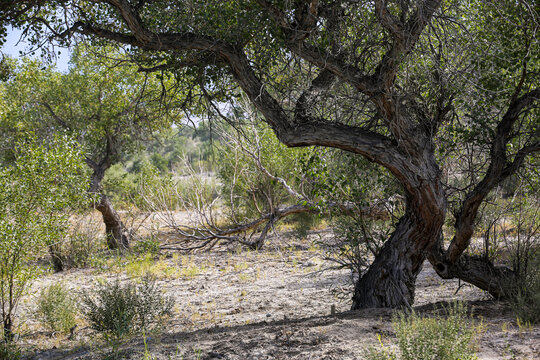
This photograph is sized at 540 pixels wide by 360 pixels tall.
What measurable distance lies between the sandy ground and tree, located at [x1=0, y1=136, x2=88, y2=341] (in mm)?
765

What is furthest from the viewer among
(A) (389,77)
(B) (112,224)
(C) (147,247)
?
(B) (112,224)

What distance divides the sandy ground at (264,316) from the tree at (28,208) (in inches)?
30.1

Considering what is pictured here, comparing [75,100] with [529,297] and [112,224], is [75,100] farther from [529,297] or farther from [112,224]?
[529,297]

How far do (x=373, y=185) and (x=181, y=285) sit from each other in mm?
4313

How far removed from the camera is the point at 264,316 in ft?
20.5

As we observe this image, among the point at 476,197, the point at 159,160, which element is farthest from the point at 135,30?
the point at 159,160

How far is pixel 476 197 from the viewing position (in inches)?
209

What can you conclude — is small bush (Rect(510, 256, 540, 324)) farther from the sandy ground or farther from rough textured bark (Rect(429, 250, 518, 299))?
rough textured bark (Rect(429, 250, 518, 299))

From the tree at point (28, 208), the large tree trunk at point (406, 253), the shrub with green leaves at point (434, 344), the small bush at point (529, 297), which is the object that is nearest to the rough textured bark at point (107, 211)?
the tree at point (28, 208)

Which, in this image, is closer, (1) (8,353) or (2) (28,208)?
(1) (8,353)

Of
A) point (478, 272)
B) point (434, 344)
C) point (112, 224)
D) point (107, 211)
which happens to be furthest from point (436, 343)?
point (112, 224)

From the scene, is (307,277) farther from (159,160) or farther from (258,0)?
(159,160)

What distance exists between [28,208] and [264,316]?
10.4 feet

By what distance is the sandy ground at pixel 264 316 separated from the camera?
404 cm
